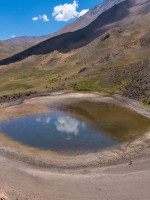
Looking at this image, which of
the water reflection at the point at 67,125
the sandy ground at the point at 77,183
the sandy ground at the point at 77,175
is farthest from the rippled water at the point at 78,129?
the sandy ground at the point at 77,183

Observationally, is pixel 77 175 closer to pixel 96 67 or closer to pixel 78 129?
pixel 78 129

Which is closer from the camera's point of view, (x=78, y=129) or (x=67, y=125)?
(x=78, y=129)

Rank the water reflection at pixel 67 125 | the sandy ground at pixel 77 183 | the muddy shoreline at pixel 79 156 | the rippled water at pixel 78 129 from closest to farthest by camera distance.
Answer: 1. the sandy ground at pixel 77 183
2. the muddy shoreline at pixel 79 156
3. the rippled water at pixel 78 129
4. the water reflection at pixel 67 125

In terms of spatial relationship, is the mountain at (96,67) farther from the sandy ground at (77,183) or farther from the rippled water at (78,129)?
the sandy ground at (77,183)

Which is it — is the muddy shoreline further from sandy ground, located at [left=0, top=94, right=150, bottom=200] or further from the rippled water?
the rippled water

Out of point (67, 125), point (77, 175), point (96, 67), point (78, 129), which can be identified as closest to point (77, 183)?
point (77, 175)
